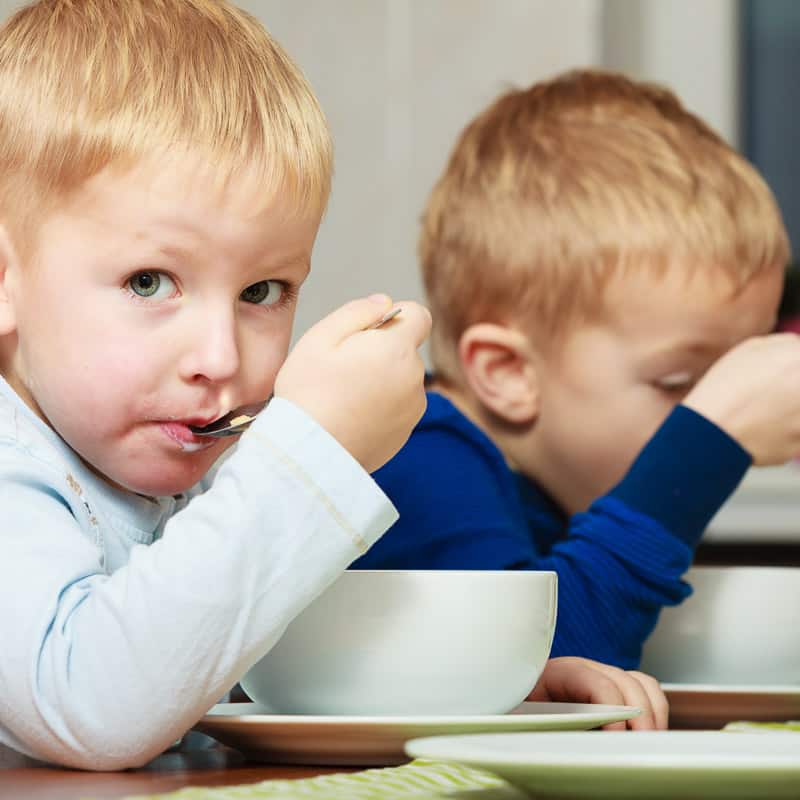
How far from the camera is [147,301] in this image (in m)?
0.74

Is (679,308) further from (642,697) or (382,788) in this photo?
(382,788)

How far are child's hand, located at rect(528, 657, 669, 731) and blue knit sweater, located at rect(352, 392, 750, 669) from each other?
0.42 ft

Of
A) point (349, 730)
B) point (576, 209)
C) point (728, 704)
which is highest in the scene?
point (576, 209)

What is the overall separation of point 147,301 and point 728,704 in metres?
0.43

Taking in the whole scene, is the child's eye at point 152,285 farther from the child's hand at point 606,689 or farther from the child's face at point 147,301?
the child's hand at point 606,689

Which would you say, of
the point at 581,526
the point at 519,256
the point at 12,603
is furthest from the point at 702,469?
the point at 12,603

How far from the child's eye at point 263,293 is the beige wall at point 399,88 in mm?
1417

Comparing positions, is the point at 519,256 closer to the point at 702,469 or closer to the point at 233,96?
the point at 702,469

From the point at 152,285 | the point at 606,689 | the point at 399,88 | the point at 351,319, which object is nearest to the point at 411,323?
the point at 351,319

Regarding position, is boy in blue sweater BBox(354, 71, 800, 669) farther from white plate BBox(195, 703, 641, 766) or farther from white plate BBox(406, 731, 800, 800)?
white plate BBox(406, 731, 800, 800)

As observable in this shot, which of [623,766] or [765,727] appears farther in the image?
[765,727]

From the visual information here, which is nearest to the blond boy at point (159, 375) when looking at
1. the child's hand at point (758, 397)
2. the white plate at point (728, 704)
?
the white plate at point (728, 704)

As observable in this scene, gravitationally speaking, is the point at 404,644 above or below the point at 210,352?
below

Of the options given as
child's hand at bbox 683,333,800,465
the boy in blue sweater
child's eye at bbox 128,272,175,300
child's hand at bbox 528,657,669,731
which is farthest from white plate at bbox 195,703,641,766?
child's hand at bbox 683,333,800,465
